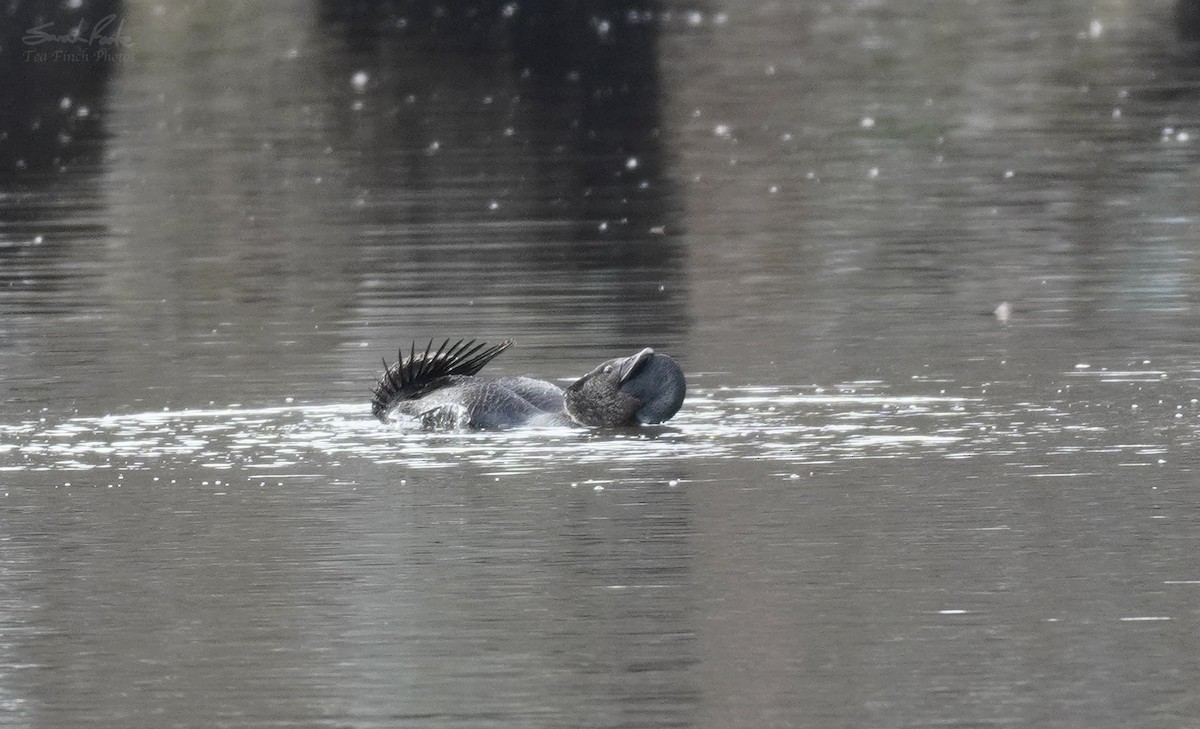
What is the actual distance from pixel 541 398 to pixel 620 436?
0.59 meters

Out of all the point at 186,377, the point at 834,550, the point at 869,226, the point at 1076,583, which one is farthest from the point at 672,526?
the point at 869,226

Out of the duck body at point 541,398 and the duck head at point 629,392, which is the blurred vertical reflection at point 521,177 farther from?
the duck head at point 629,392

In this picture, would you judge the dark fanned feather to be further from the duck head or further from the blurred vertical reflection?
the blurred vertical reflection

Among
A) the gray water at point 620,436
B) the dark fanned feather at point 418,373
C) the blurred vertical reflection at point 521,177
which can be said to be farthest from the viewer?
the blurred vertical reflection at point 521,177

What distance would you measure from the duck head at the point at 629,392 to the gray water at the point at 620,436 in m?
0.18

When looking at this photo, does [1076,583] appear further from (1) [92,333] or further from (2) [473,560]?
(1) [92,333]

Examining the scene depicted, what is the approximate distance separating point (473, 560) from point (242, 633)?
1099 millimetres

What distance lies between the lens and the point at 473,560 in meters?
8.42

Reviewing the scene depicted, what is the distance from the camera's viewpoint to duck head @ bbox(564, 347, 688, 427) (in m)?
11.1

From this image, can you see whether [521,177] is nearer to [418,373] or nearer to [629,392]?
[418,373]

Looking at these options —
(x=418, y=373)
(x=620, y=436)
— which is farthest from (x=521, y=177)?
(x=620, y=436)

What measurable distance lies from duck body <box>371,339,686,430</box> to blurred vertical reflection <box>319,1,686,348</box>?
6.57 ft

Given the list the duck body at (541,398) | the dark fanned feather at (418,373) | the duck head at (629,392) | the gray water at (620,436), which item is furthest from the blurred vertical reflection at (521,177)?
the duck head at (629,392)

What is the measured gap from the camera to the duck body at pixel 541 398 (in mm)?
11133
